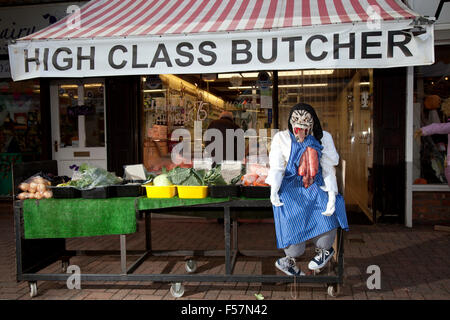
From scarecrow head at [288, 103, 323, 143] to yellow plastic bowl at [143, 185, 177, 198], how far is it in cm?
135

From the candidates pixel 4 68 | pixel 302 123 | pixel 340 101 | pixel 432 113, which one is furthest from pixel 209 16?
pixel 4 68

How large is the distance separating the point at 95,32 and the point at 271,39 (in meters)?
1.96

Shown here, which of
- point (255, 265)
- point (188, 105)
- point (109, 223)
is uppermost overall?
point (188, 105)

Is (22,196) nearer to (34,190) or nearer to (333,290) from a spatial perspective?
(34,190)

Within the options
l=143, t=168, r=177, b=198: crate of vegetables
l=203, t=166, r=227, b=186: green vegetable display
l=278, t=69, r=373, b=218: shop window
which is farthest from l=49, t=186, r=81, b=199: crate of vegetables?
l=278, t=69, r=373, b=218: shop window

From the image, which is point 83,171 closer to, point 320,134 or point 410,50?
point 320,134

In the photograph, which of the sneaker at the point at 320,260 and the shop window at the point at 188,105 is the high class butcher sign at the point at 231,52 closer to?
the sneaker at the point at 320,260

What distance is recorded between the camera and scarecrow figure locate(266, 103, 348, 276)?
393 cm

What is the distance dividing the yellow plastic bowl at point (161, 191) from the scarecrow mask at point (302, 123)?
1351 millimetres

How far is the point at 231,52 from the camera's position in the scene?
4227mm

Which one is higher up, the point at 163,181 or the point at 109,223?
the point at 163,181

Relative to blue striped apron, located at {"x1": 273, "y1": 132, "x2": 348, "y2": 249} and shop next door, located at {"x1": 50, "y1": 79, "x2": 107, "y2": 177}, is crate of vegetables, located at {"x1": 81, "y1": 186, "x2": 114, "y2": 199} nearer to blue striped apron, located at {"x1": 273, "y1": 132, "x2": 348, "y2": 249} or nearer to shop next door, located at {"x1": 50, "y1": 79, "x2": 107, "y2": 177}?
blue striped apron, located at {"x1": 273, "y1": 132, "x2": 348, "y2": 249}

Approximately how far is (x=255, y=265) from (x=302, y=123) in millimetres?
2097
